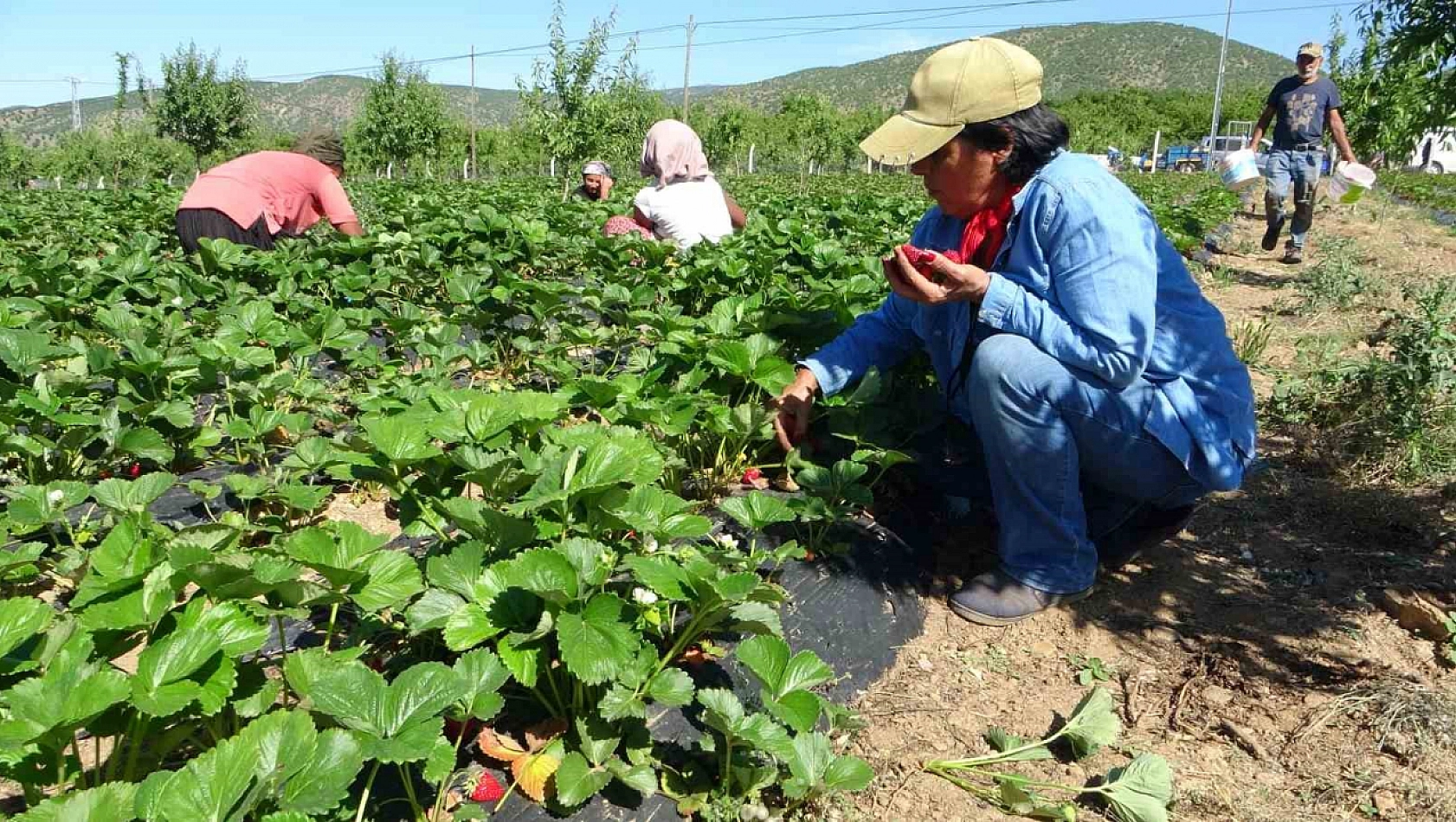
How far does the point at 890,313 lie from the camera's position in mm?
2826

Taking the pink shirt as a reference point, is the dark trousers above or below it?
below

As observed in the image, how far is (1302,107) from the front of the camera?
8.24 meters

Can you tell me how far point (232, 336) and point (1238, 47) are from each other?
517 feet

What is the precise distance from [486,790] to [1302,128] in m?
9.14

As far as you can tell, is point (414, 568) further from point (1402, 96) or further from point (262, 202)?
point (1402, 96)

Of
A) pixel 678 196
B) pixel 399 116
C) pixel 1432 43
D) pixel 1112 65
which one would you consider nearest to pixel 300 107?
pixel 1112 65

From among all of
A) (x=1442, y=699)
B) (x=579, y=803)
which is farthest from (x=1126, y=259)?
(x=579, y=803)

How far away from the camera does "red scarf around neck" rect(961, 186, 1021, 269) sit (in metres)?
2.41

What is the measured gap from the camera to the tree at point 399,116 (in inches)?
1280

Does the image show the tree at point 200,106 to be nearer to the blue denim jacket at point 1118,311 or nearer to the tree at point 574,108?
the tree at point 574,108

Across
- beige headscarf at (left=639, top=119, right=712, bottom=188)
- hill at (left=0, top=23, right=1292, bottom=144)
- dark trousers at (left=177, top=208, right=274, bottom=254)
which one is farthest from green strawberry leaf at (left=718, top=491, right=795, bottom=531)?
hill at (left=0, top=23, right=1292, bottom=144)

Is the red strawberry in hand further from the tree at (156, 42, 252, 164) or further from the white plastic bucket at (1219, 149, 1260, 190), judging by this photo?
the tree at (156, 42, 252, 164)

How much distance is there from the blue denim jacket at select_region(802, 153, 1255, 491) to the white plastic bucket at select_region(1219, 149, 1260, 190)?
4985 mm

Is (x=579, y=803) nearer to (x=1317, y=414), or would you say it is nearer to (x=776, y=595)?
(x=776, y=595)
